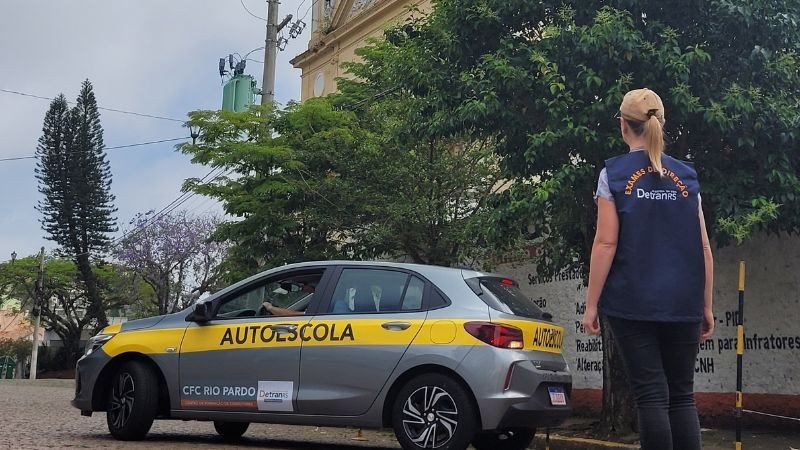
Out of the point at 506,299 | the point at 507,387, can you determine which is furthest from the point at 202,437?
the point at 507,387

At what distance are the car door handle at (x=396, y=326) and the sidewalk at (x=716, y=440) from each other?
2580 millimetres

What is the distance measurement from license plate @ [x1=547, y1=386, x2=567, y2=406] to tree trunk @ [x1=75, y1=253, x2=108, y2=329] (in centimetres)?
4252

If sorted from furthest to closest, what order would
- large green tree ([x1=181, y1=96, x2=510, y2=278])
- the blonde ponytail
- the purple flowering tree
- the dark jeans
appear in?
the purple flowering tree < large green tree ([x1=181, y1=96, x2=510, y2=278]) < the blonde ponytail < the dark jeans

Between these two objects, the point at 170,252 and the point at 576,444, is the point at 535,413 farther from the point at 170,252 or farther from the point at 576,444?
the point at 170,252

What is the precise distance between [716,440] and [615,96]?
3.49 meters

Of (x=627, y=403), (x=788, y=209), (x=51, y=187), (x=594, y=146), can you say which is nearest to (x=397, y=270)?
(x=594, y=146)

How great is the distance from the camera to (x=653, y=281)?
3801mm

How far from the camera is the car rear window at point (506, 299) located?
703cm

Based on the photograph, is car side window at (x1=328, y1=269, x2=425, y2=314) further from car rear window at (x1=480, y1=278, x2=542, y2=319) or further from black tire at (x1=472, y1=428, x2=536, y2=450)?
black tire at (x1=472, y1=428, x2=536, y2=450)

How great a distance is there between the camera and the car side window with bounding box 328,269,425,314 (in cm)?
725

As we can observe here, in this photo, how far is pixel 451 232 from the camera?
492 inches

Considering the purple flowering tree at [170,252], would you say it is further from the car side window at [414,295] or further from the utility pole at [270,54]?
the car side window at [414,295]

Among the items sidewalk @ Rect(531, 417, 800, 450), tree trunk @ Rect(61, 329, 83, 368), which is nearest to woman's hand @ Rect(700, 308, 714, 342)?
sidewalk @ Rect(531, 417, 800, 450)

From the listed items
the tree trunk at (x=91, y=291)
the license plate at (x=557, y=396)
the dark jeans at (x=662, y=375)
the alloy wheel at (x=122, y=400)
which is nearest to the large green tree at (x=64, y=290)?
the tree trunk at (x=91, y=291)
